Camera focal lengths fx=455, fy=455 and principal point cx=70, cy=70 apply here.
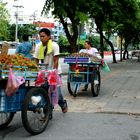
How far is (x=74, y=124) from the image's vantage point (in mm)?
8602

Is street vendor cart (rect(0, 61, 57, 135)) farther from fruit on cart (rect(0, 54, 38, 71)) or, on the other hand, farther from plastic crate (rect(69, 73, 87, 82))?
plastic crate (rect(69, 73, 87, 82))

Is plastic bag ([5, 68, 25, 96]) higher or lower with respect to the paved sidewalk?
higher

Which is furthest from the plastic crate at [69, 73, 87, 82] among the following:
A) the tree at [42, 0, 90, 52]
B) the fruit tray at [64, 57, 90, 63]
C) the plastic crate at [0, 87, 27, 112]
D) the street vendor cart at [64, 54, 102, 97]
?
the tree at [42, 0, 90, 52]

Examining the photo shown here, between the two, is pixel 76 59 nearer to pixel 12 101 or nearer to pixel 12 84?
pixel 12 101

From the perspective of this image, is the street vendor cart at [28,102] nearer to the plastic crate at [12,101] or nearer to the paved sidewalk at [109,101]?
the plastic crate at [12,101]

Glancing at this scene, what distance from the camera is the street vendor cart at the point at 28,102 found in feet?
23.9

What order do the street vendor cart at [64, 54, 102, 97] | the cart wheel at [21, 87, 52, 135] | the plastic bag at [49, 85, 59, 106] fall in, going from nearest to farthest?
the cart wheel at [21, 87, 52, 135] < the plastic bag at [49, 85, 59, 106] < the street vendor cart at [64, 54, 102, 97]

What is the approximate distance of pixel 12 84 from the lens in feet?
23.3

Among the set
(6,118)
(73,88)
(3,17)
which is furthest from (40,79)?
(3,17)

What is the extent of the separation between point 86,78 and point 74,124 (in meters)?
4.03

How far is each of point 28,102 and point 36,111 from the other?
468mm

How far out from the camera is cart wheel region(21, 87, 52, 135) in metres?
7.38

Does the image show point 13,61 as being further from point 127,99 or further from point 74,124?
point 127,99

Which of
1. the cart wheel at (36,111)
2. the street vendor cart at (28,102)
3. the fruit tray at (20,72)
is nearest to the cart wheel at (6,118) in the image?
the street vendor cart at (28,102)
